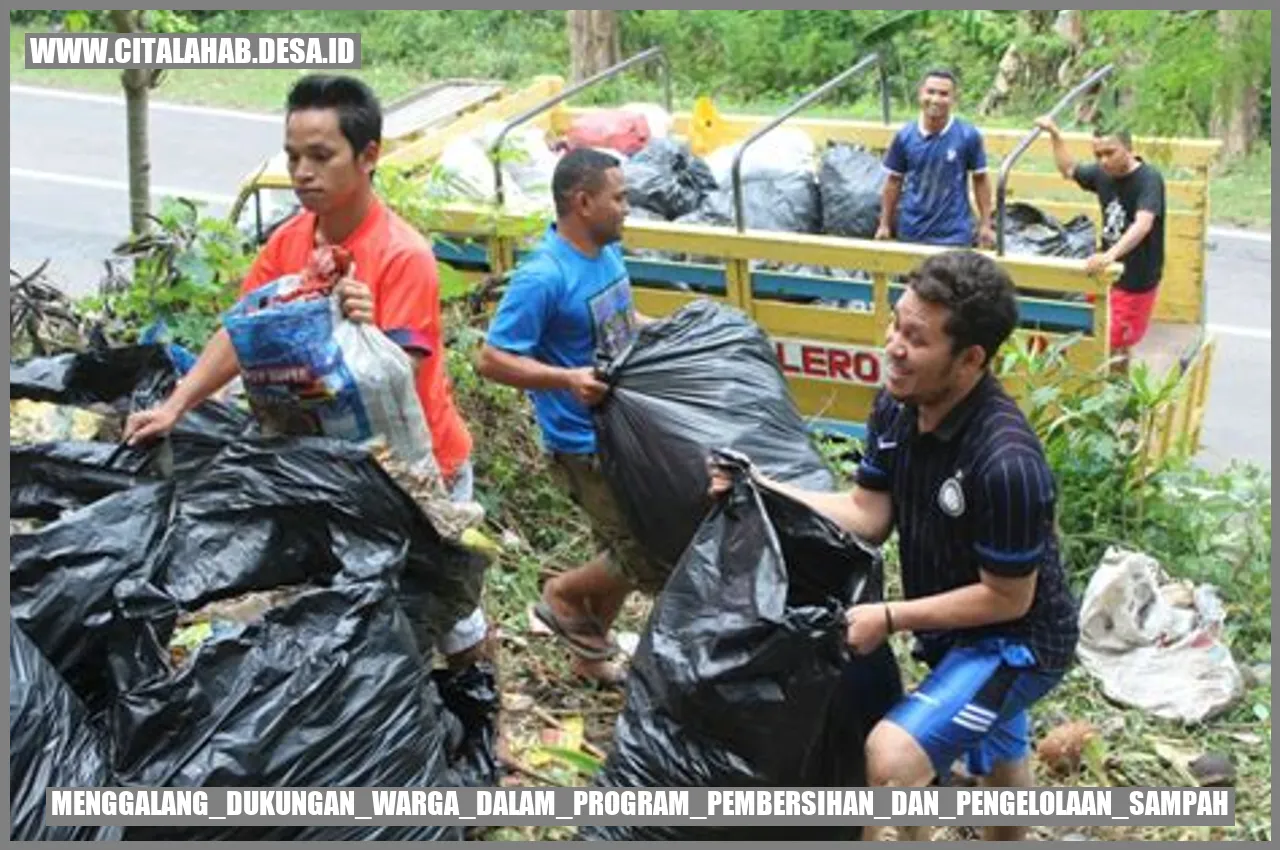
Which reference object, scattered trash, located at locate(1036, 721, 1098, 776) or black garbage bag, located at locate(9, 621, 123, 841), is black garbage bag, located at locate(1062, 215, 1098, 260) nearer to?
scattered trash, located at locate(1036, 721, 1098, 776)

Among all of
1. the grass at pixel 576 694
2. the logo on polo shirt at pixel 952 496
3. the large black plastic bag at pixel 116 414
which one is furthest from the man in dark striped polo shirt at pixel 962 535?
the large black plastic bag at pixel 116 414

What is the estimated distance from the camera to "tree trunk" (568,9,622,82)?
13.2 metres

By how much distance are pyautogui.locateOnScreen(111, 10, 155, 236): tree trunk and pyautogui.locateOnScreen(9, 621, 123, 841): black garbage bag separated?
10.1 feet

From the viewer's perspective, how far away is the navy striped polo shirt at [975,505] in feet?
10.8

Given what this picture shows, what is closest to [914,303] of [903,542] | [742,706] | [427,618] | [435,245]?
[903,542]

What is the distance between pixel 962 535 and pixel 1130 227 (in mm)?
3574

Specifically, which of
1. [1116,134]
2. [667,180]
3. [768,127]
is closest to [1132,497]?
[1116,134]

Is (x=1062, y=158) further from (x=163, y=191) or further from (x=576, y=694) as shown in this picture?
(x=163, y=191)

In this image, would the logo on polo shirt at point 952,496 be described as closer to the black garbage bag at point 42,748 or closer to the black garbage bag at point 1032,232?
the black garbage bag at point 42,748

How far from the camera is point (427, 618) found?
153 inches

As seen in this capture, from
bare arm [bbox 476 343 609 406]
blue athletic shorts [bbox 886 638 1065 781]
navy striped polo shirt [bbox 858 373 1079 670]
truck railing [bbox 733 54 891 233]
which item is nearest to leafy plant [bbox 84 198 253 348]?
bare arm [bbox 476 343 609 406]

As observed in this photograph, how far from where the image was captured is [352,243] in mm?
3920

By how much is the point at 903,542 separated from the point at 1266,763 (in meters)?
1.57

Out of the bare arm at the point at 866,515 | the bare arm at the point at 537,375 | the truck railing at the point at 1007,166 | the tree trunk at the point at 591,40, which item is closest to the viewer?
the bare arm at the point at 866,515
